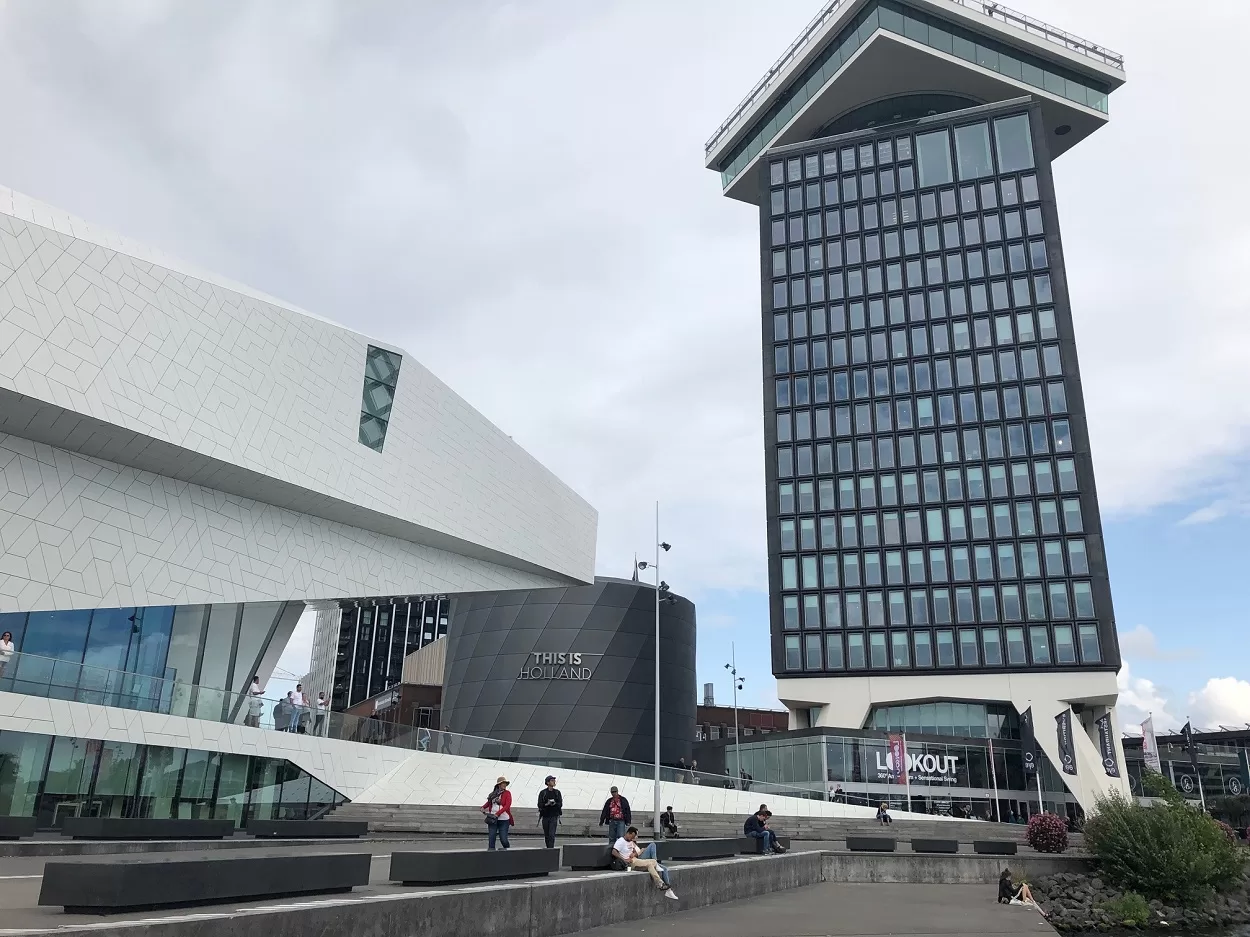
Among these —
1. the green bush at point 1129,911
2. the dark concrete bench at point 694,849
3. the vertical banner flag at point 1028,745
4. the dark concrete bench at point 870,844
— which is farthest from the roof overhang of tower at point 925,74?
the dark concrete bench at point 694,849

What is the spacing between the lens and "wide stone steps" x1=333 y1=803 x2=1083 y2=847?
91.2ft

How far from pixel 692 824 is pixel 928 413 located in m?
40.5

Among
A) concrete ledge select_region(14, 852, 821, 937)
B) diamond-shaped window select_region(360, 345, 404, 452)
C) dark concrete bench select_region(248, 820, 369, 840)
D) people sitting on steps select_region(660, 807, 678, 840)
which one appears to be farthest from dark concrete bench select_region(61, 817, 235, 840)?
diamond-shaped window select_region(360, 345, 404, 452)

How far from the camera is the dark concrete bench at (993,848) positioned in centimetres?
2581

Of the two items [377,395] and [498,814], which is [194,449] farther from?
[498,814]

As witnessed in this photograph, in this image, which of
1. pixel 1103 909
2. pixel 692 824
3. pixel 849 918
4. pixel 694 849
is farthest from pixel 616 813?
pixel 692 824

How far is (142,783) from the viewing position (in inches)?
904

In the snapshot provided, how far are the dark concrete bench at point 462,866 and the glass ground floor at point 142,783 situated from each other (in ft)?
44.0

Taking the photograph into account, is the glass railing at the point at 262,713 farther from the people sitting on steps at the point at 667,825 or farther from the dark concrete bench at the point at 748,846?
the dark concrete bench at the point at 748,846

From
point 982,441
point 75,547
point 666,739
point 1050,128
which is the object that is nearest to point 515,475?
point 75,547

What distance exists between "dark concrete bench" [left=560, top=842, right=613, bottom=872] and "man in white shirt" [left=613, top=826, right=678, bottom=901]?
16 cm

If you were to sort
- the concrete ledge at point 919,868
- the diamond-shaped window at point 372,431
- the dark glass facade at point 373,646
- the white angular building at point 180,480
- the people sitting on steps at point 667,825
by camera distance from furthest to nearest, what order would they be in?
the dark glass facade at point 373,646 < the diamond-shaped window at point 372,431 < the people sitting on steps at point 667,825 < the concrete ledge at point 919,868 < the white angular building at point 180,480

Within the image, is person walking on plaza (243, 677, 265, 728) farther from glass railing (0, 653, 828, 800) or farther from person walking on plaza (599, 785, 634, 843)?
person walking on plaza (599, 785, 634, 843)

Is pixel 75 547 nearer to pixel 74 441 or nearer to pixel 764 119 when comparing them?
pixel 74 441
